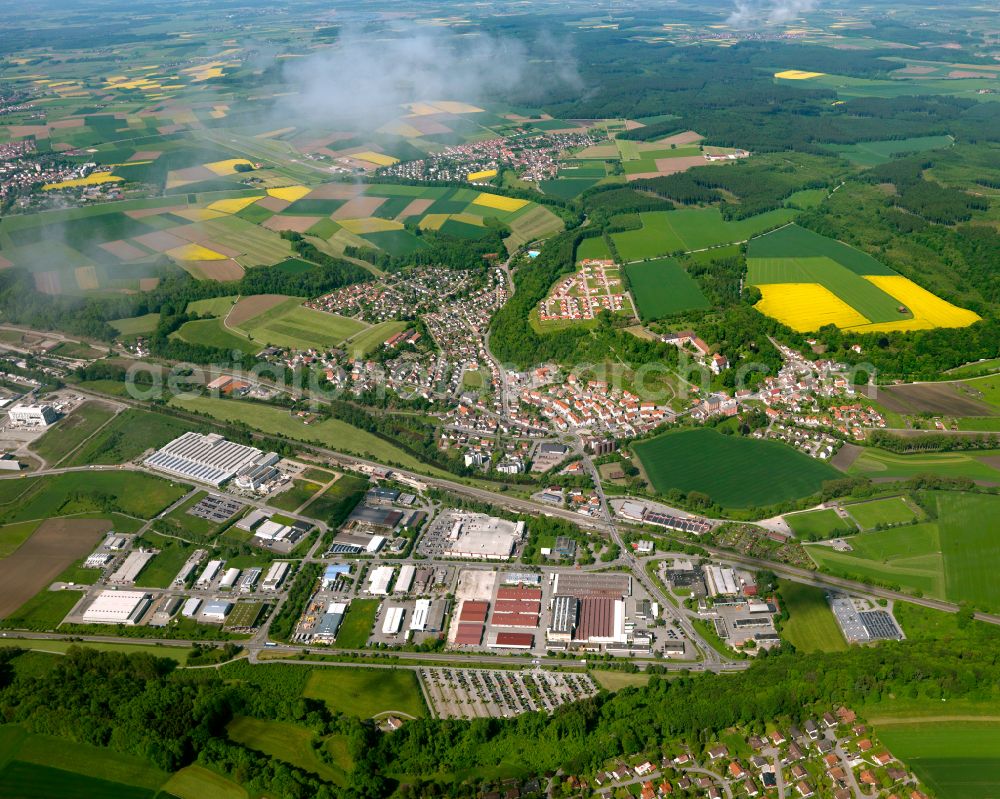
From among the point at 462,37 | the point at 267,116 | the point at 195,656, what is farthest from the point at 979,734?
the point at 462,37

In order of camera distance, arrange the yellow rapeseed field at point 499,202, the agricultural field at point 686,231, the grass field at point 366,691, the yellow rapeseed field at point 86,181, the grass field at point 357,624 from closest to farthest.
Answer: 1. the grass field at point 366,691
2. the grass field at point 357,624
3. the agricultural field at point 686,231
4. the yellow rapeseed field at point 499,202
5. the yellow rapeseed field at point 86,181

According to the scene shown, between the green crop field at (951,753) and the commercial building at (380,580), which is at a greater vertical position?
the green crop field at (951,753)

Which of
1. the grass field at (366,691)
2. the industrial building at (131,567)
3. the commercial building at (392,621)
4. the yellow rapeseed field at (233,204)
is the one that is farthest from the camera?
the yellow rapeseed field at (233,204)

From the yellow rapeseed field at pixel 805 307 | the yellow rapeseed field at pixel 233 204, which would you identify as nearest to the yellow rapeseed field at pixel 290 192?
the yellow rapeseed field at pixel 233 204

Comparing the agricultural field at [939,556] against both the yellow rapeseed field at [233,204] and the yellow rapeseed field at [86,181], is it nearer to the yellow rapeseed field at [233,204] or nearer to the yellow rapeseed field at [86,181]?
the yellow rapeseed field at [233,204]

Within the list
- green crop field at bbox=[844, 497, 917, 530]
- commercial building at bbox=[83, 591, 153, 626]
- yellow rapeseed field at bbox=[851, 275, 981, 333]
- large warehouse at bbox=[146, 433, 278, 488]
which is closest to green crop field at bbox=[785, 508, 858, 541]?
green crop field at bbox=[844, 497, 917, 530]
